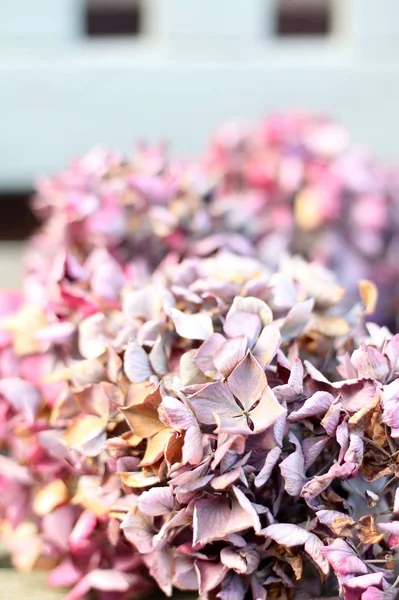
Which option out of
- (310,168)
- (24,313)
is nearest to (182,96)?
(310,168)

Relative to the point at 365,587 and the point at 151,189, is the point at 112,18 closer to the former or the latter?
the point at 151,189

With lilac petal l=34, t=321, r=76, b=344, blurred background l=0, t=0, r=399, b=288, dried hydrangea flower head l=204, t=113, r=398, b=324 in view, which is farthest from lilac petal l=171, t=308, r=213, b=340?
blurred background l=0, t=0, r=399, b=288

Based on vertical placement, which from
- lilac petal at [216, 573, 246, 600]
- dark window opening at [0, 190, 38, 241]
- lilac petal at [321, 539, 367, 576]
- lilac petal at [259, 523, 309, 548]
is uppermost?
lilac petal at [259, 523, 309, 548]

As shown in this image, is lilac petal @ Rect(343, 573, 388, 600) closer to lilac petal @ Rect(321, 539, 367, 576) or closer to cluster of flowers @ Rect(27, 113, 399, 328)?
lilac petal @ Rect(321, 539, 367, 576)

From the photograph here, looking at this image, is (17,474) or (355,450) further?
(17,474)

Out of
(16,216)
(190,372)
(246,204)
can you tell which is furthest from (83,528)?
(16,216)

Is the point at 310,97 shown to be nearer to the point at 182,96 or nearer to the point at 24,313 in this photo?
the point at 182,96
